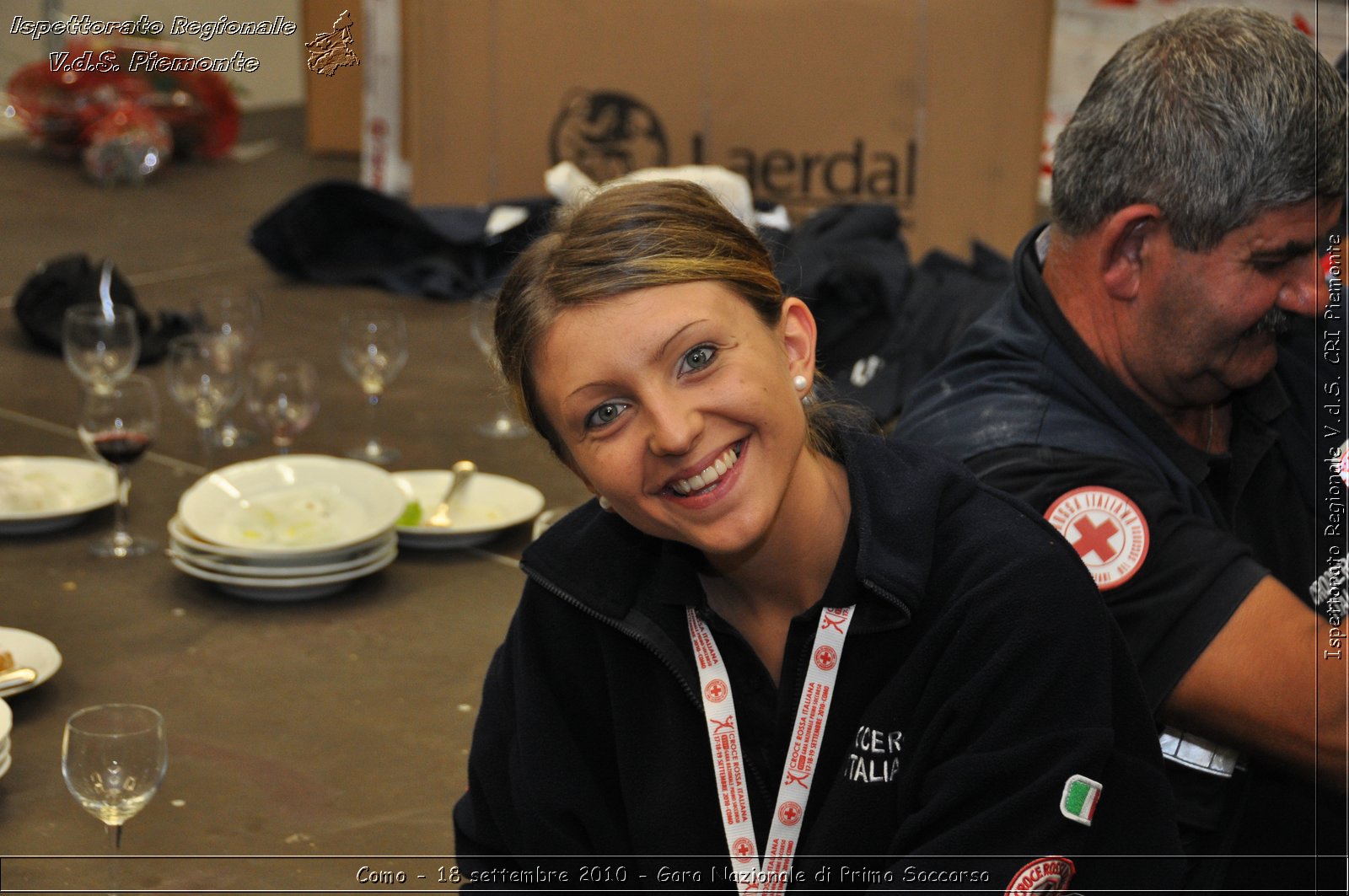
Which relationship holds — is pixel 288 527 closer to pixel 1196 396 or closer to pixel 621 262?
pixel 621 262

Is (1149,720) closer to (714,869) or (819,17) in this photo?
(714,869)

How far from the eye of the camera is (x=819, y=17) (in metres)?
4.01

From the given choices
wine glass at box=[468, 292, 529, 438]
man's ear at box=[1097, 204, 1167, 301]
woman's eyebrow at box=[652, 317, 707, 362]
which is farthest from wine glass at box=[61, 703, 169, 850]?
wine glass at box=[468, 292, 529, 438]

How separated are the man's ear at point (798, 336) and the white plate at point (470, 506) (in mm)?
972

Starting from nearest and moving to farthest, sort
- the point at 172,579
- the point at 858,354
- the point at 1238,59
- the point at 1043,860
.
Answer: the point at 1043,860 → the point at 1238,59 → the point at 172,579 → the point at 858,354

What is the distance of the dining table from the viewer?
1.47 meters

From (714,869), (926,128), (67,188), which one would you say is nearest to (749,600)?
(714,869)

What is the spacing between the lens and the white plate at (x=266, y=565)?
80.2 inches

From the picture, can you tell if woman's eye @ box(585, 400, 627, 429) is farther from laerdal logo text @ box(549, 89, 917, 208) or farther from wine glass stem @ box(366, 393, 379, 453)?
laerdal logo text @ box(549, 89, 917, 208)

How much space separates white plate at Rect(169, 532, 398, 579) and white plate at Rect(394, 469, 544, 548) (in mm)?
109

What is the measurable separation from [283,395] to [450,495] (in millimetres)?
373

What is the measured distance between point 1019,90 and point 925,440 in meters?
2.57

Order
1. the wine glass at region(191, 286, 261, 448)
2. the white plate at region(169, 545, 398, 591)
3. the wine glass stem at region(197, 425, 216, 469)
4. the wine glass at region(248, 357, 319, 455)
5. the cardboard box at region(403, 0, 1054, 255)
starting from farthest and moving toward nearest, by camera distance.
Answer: the cardboard box at region(403, 0, 1054, 255)
the wine glass at region(191, 286, 261, 448)
the wine glass stem at region(197, 425, 216, 469)
the wine glass at region(248, 357, 319, 455)
the white plate at region(169, 545, 398, 591)

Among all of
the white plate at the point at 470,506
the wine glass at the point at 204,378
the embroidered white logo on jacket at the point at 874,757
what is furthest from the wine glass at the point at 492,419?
the embroidered white logo on jacket at the point at 874,757
